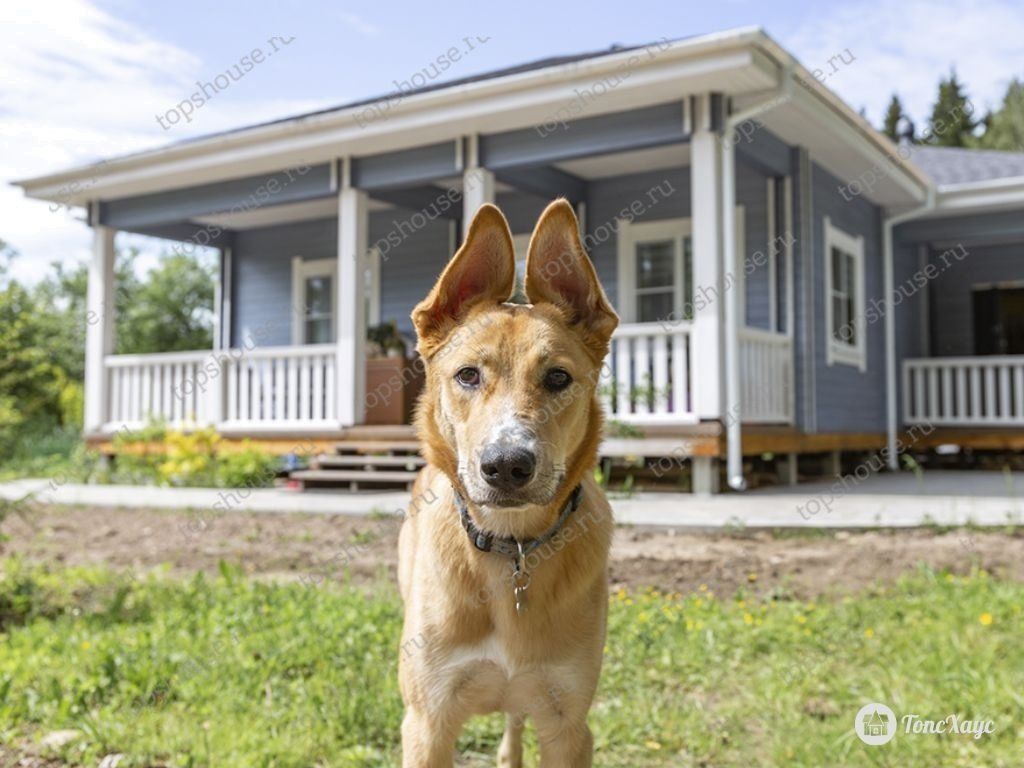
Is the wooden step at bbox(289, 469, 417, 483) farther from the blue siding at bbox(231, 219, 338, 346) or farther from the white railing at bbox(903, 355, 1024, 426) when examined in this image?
the white railing at bbox(903, 355, 1024, 426)

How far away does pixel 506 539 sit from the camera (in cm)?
235

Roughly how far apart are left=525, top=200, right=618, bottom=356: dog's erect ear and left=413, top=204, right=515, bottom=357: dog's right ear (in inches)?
2.8

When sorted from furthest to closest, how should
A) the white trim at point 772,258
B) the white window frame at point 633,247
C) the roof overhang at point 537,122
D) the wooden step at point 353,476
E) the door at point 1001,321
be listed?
1. the door at point 1001,321
2. the white window frame at point 633,247
3. the white trim at point 772,258
4. the wooden step at point 353,476
5. the roof overhang at point 537,122

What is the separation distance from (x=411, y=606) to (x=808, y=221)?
9672 millimetres

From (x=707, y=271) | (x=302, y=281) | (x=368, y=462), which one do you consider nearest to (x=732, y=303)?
(x=707, y=271)

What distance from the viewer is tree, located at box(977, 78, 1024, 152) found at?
34.2m

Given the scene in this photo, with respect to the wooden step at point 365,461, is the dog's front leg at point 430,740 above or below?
below

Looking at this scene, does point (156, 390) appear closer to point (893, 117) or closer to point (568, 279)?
point (568, 279)

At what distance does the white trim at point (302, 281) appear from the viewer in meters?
14.8

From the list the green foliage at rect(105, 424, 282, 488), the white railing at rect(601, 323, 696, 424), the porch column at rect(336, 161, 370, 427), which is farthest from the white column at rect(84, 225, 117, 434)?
the white railing at rect(601, 323, 696, 424)

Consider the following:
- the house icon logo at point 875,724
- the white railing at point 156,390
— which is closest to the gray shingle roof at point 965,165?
the white railing at point 156,390

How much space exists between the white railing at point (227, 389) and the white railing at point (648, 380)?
3.70 meters

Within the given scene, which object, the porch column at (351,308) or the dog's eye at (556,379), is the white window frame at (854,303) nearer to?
the porch column at (351,308)

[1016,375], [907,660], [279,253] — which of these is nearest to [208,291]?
[279,253]
